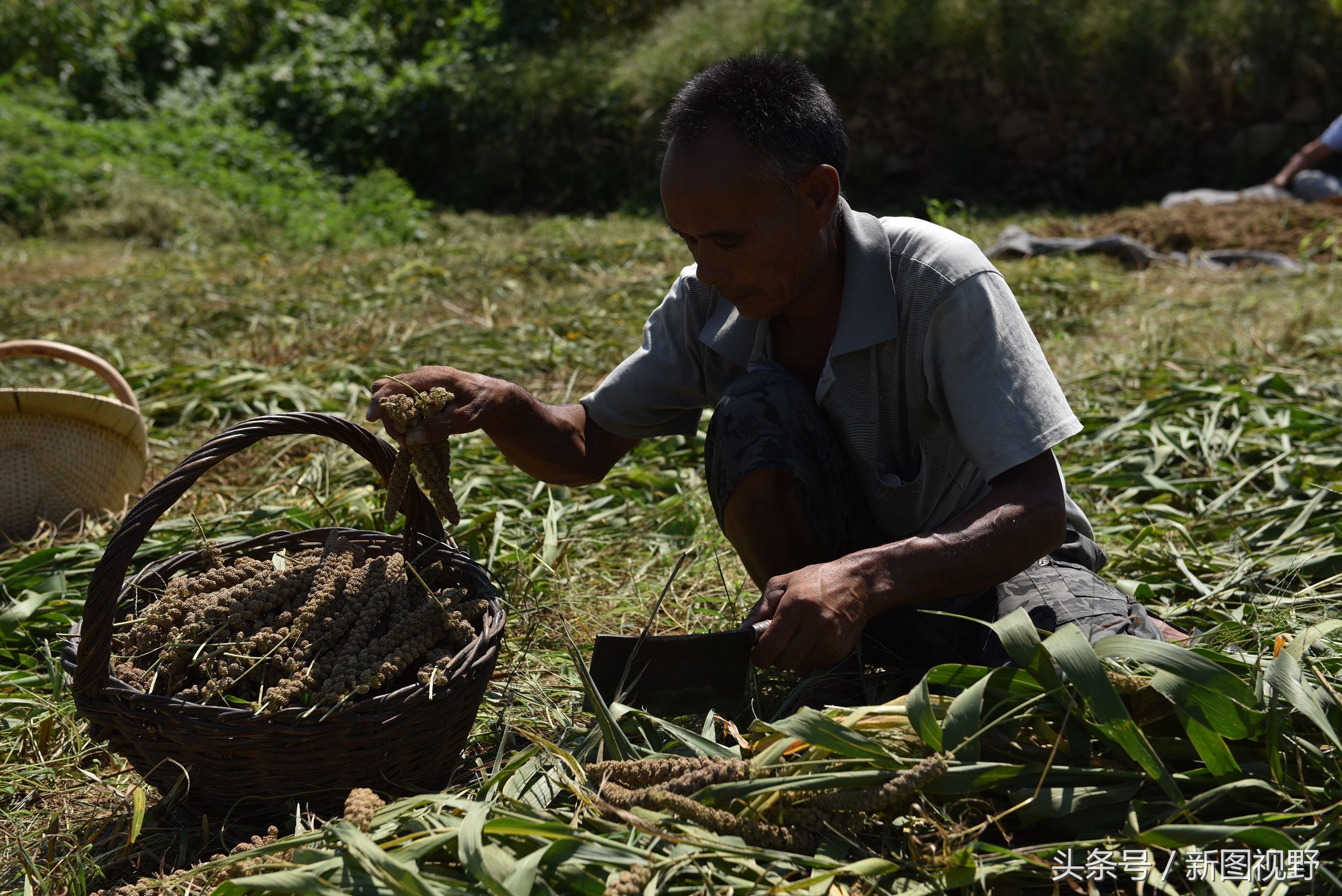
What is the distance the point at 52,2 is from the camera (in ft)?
37.4

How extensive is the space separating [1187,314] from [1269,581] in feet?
8.55

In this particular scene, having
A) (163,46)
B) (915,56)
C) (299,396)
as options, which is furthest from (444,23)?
(299,396)

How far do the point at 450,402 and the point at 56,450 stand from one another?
1.56m

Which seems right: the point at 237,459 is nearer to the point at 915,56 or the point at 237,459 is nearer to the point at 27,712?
the point at 27,712

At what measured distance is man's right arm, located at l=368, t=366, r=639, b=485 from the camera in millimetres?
1720

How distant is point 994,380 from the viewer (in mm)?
1674

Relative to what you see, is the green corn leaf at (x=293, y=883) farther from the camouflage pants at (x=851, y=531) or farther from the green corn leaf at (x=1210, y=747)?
the green corn leaf at (x=1210, y=747)

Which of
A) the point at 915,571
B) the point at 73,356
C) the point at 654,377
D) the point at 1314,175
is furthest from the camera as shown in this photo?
the point at 1314,175

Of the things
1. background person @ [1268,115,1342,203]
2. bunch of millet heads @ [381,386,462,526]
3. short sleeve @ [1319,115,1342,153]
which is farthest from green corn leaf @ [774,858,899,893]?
short sleeve @ [1319,115,1342,153]

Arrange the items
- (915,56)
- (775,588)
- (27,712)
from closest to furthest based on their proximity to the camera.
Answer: (775,588), (27,712), (915,56)

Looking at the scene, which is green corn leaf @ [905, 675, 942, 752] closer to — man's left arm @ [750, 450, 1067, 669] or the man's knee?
man's left arm @ [750, 450, 1067, 669]

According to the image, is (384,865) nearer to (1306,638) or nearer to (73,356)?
(1306,638)

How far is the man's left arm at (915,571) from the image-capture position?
149 cm

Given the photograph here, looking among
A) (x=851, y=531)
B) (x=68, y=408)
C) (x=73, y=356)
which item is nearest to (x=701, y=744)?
(x=851, y=531)
